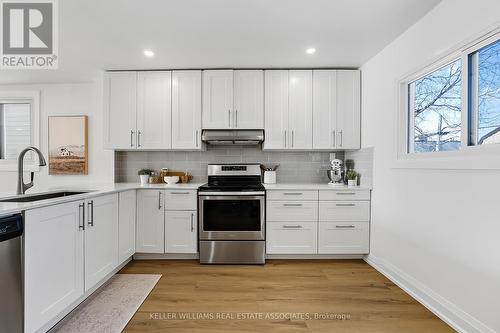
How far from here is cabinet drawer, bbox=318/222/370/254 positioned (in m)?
3.19

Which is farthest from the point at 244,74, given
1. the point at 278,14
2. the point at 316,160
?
the point at 316,160

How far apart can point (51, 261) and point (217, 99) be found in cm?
245

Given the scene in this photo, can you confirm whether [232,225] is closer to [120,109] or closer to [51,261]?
[51,261]

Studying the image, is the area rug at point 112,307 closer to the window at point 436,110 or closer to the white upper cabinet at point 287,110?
the white upper cabinet at point 287,110

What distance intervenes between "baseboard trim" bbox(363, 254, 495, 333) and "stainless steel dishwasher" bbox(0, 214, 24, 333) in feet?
8.97

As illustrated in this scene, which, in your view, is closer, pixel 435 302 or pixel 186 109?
pixel 435 302

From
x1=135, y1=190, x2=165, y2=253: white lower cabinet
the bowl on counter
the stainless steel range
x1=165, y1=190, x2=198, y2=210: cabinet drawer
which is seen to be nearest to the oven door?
the stainless steel range

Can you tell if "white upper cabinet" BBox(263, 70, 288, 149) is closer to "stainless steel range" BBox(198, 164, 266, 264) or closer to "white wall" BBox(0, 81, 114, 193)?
"stainless steel range" BBox(198, 164, 266, 264)

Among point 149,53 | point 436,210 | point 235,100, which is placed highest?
point 149,53

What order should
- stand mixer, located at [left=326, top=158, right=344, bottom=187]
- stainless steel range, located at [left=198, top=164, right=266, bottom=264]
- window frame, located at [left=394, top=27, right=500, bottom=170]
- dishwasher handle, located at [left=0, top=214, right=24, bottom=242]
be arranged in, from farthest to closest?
stand mixer, located at [left=326, top=158, right=344, bottom=187] < stainless steel range, located at [left=198, top=164, right=266, bottom=264] < window frame, located at [left=394, top=27, right=500, bottom=170] < dishwasher handle, located at [left=0, top=214, right=24, bottom=242]

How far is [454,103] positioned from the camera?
2.09 m

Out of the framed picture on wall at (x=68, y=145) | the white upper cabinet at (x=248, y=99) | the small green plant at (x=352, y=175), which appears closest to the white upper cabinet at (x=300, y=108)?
the white upper cabinet at (x=248, y=99)

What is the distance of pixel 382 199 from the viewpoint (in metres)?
2.91

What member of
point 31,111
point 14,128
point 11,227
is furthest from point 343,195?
point 14,128
